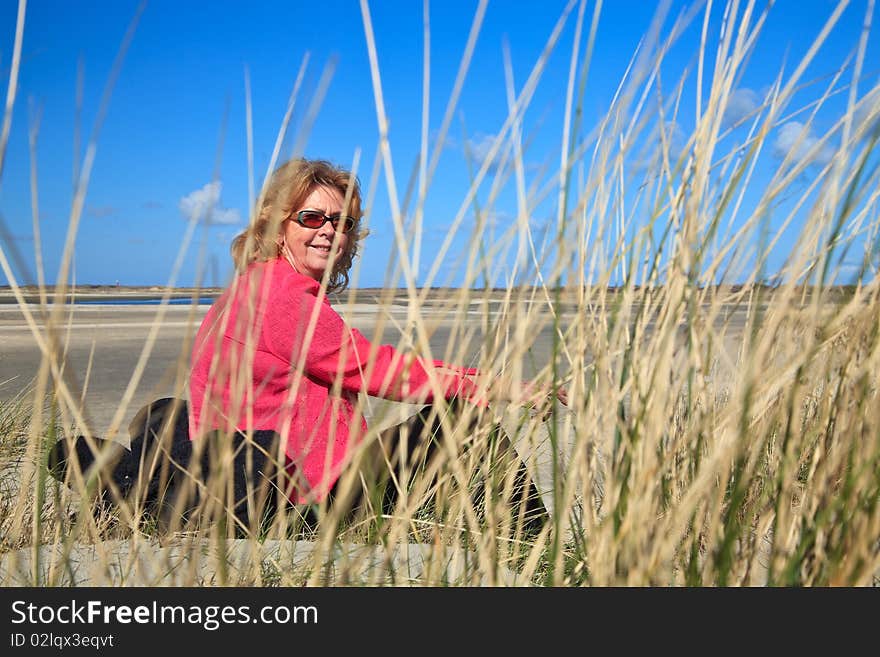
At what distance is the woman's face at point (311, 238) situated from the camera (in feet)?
6.24

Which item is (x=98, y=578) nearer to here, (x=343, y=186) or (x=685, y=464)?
(x=685, y=464)

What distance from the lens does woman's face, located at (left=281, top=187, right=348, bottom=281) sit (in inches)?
74.9

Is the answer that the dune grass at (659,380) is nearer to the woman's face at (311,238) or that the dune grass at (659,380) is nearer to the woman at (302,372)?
the woman at (302,372)

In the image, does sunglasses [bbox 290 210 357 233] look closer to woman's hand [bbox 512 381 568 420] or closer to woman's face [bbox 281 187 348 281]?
woman's face [bbox 281 187 348 281]

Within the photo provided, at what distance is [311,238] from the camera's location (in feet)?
6.27

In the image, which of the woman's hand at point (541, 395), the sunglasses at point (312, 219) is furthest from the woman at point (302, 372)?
the woman's hand at point (541, 395)

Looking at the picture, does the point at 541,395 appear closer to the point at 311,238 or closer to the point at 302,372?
the point at 302,372

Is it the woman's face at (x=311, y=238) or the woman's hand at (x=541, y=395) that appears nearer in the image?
the woman's hand at (x=541, y=395)

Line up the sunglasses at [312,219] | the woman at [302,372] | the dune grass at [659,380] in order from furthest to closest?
1. the sunglasses at [312,219]
2. the woman at [302,372]
3. the dune grass at [659,380]

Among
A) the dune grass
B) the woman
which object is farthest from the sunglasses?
the dune grass

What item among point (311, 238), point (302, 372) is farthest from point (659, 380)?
point (311, 238)

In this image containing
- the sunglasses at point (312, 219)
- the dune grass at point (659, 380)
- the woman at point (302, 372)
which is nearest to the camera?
the dune grass at point (659, 380)
